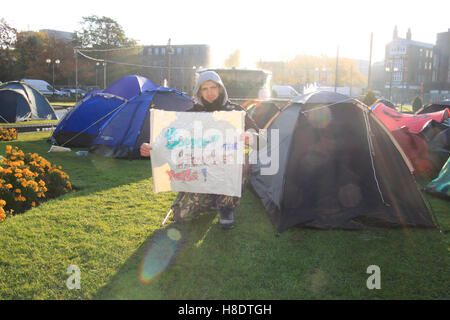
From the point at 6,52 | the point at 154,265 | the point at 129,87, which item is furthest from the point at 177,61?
the point at 154,265

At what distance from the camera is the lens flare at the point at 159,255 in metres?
3.22

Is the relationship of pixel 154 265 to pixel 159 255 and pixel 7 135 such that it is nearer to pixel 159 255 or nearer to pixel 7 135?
pixel 159 255

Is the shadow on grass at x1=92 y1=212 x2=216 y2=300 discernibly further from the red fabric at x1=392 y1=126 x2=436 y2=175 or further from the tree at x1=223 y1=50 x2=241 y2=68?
the tree at x1=223 y1=50 x2=241 y2=68

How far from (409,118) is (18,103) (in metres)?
16.2

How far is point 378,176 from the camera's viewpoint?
14.6 feet

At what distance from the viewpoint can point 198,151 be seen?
4020 mm

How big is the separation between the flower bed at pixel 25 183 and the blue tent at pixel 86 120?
484 cm

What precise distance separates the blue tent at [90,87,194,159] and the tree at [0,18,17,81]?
159ft

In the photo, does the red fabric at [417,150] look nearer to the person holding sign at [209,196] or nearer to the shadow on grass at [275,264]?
the shadow on grass at [275,264]

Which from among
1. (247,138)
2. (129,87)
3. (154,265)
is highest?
(129,87)

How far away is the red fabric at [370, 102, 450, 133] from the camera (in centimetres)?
765

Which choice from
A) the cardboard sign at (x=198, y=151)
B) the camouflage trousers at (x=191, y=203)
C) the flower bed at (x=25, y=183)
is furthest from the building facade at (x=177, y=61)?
the cardboard sign at (x=198, y=151)

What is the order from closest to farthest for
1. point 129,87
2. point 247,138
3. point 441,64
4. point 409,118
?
1. point 247,138
2. point 409,118
3. point 129,87
4. point 441,64

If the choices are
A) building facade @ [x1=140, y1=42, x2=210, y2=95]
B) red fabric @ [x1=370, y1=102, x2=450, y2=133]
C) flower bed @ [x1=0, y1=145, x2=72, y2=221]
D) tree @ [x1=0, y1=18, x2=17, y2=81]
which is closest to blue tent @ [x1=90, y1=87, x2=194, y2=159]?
flower bed @ [x1=0, y1=145, x2=72, y2=221]
